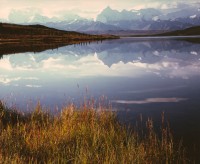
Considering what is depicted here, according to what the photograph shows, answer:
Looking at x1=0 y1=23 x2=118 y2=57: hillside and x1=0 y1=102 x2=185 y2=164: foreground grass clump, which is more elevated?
x1=0 y1=23 x2=118 y2=57: hillside

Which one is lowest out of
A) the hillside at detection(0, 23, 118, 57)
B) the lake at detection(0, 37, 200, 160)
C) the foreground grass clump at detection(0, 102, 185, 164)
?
the lake at detection(0, 37, 200, 160)

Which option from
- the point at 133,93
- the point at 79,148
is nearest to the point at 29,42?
the point at 133,93

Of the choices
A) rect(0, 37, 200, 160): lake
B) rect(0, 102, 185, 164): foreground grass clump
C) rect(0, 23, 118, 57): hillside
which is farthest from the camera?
rect(0, 23, 118, 57): hillside

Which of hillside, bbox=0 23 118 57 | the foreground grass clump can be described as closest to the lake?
the foreground grass clump

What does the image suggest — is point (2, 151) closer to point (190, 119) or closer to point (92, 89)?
point (190, 119)

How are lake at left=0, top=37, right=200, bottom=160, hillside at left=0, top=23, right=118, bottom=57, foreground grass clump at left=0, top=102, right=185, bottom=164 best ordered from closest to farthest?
foreground grass clump at left=0, top=102, right=185, bottom=164 < lake at left=0, top=37, right=200, bottom=160 < hillside at left=0, top=23, right=118, bottom=57

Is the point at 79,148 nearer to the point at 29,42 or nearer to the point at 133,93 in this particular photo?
the point at 133,93

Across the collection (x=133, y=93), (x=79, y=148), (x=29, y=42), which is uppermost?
(x=29, y=42)

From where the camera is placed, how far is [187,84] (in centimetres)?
2844

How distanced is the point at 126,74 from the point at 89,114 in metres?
23.3

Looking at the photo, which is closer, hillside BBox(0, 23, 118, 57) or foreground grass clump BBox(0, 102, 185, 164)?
foreground grass clump BBox(0, 102, 185, 164)

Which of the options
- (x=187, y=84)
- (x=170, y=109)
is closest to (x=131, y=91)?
(x=187, y=84)

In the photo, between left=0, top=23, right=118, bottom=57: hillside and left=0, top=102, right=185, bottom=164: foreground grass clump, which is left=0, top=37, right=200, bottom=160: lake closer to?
left=0, top=102, right=185, bottom=164: foreground grass clump

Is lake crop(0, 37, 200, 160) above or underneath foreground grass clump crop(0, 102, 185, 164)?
underneath
